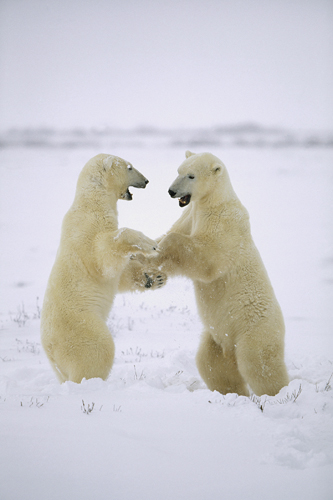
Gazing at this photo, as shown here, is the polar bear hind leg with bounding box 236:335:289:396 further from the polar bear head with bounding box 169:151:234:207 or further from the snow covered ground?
the polar bear head with bounding box 169:151:234:207

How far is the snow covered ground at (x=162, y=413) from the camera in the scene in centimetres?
191

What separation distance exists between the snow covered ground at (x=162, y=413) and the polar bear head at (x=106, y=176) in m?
1.13

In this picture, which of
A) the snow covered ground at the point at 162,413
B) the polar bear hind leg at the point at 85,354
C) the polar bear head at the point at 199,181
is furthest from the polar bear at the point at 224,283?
the polar bear hind leg at the point at 85,354

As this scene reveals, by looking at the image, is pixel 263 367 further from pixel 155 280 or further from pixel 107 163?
pixel 107 163

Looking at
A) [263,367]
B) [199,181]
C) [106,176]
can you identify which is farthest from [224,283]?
[106,176]

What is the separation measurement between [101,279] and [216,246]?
1084 millimetres

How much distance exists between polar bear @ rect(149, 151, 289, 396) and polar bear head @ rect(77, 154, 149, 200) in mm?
569

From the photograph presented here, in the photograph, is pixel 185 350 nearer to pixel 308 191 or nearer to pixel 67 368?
pixel 67 368

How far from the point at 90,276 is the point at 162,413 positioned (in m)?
1.54

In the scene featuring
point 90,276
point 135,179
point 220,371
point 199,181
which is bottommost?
point 220,371

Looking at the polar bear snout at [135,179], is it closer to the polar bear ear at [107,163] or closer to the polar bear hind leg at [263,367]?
the polar bear ear at [107,163]

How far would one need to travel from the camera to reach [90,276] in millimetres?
3838

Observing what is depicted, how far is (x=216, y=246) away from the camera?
3.91 metres

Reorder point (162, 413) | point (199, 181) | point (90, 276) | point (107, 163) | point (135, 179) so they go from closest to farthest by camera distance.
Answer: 1. point (162, 413)
2. point (90, 276)
3. point (199, 181)
4. point (107, 163)
5. point (135, 179)
